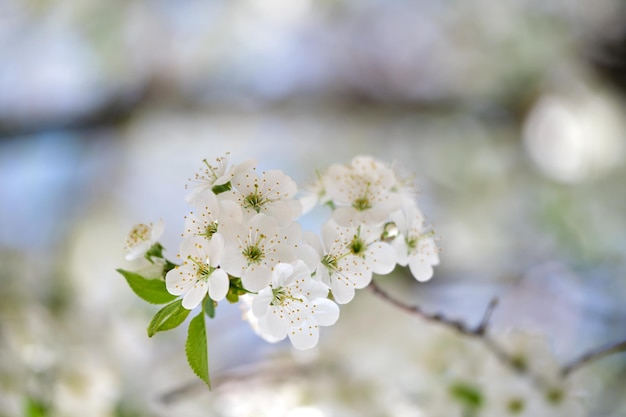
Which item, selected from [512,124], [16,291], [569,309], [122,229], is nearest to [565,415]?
[569,309]

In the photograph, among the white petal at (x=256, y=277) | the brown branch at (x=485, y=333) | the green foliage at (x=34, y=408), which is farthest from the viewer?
the green foliage at (x=34, y=408)

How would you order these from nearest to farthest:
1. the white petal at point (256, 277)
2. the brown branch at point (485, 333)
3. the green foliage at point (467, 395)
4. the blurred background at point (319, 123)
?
1. the white petal at point (256, 277)
2. the brown branch at point (485, 333)
3. the green foliage at point (467, 395)
4. the blurred background at point (319, 123)

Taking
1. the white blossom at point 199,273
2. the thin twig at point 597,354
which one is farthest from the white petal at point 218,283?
the thin twig at point 597,354

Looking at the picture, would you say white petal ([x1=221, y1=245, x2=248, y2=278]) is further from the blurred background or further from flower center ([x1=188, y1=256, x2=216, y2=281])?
the blurred background

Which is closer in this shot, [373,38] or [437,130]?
[437,130]

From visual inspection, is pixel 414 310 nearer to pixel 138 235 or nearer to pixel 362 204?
pixel 362 204

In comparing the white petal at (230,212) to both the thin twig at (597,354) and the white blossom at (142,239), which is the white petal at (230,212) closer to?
the white blossom at (142,239)

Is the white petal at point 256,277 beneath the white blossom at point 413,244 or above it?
beneath

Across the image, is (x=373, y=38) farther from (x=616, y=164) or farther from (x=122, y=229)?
(x=122, y=229)

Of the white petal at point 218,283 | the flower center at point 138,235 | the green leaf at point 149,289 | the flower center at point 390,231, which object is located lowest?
the white petal at point 218,283
